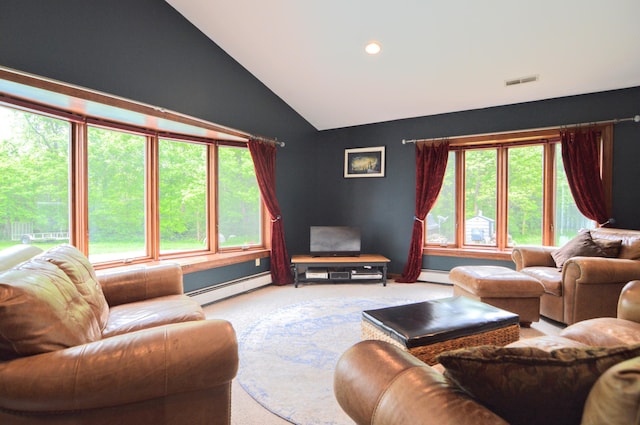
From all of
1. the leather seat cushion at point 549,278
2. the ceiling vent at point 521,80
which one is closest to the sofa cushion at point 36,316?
the leather seat cushion at point 549,278

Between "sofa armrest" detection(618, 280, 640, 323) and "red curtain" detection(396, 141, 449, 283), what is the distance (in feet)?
8.93

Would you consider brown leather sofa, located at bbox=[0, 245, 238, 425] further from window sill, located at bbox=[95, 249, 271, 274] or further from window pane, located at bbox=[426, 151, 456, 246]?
window pane, located at bbox=[426, 151, 456, 246]

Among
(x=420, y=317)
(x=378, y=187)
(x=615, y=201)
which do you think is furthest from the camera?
(x=378, y=187)

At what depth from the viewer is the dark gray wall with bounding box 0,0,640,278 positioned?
2.43 metres

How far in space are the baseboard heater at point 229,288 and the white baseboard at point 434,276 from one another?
2.27 meters

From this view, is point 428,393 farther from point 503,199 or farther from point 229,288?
point 503,199

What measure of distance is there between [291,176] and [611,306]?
3945mm

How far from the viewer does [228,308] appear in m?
3.53

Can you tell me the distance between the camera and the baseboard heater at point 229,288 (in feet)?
11.9

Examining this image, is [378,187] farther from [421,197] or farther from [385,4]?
[385,4]

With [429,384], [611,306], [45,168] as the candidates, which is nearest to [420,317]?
[429,384]

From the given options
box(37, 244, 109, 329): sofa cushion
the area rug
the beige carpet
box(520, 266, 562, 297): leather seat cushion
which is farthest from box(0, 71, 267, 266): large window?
box(520, 266, 562, 297): leather seat cushion

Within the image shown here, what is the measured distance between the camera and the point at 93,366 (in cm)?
115

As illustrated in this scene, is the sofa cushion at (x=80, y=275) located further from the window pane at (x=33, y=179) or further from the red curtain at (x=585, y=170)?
the red curtain at (x=585, y=170)
